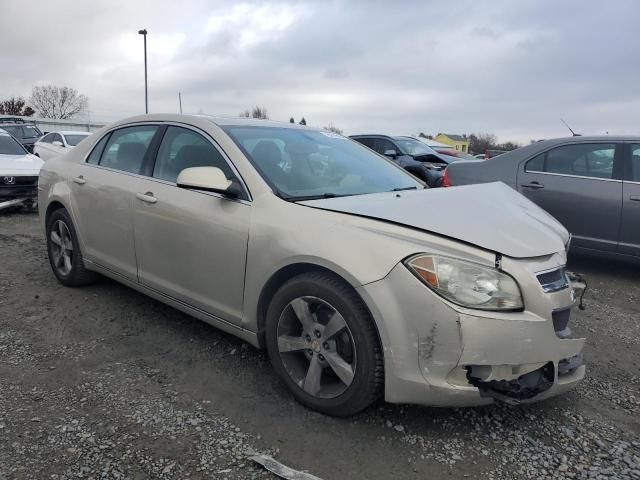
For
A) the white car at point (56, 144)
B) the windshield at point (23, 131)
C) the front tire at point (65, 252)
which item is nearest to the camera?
the front tire at point (65, 252)

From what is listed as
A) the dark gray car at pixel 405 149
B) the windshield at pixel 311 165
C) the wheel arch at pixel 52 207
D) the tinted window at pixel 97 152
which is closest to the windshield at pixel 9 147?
the wheel arch at pixel 52 207

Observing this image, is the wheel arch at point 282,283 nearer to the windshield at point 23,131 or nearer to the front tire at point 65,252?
the front tire at point 65,252

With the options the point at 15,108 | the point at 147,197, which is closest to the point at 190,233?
the point at 147,197

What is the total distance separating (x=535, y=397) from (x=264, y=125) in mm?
2469

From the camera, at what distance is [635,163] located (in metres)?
5.40

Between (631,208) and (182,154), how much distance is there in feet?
14.6

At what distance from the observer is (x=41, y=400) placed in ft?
9.23

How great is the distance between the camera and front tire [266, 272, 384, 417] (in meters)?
2.46

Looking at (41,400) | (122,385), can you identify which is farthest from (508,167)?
(41,400)

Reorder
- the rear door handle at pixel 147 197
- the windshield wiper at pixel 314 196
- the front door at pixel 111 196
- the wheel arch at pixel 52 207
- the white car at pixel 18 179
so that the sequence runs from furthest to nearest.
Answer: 1. the white car at pixel 18 179
2. the wheel arch at pixel 52 207
3. the front door at pixel 111 196
4. the rear door handle at pixel 147 197
5. the windshield wiper at pixel 314 196

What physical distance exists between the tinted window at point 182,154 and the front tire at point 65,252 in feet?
4.32

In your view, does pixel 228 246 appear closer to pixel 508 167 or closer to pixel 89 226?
pixel 89 226

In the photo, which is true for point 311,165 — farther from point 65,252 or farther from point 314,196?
point 65,252

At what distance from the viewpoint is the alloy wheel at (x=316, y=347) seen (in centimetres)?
256
